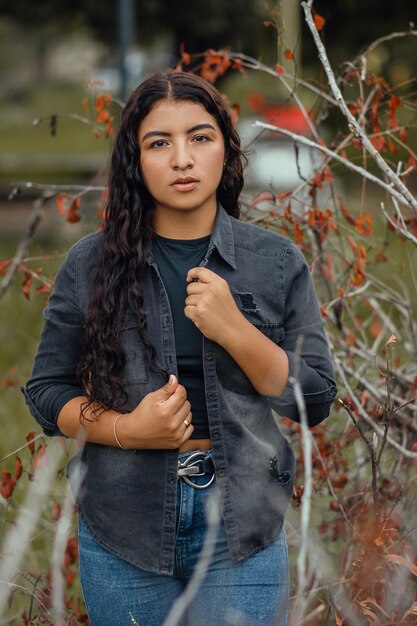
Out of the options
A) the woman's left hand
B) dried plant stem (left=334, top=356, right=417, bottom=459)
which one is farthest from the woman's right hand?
dried plant stem (left=334, top=356, right=417, bottom=459)

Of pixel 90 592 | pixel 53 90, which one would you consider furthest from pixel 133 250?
pixel 53 90

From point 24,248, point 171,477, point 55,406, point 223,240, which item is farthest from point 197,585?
point 24,248

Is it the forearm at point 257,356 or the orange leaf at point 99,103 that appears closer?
the forearm at point 257,356

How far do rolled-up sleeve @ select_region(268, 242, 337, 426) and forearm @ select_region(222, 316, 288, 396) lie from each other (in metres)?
0.05

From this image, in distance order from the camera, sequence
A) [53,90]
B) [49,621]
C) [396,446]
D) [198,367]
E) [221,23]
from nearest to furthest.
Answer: [198,367]
[49,621]
[396,446]
[221,23]
[53,90]

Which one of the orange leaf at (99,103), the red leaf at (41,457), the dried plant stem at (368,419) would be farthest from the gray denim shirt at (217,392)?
the orange leaf at (99,103)

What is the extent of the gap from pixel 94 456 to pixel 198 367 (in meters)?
0.30

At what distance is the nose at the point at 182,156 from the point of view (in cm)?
235

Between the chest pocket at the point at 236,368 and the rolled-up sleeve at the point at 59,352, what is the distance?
31 cm

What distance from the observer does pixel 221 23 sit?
1844 centimetres

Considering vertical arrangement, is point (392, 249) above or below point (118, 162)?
above

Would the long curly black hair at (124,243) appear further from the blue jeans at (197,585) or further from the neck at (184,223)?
the blue jeans at (197,585)

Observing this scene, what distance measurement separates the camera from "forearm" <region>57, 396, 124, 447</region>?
236 centimetres

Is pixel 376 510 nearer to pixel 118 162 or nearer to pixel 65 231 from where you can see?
pixel 118 162
